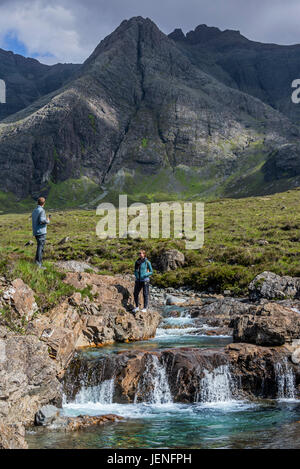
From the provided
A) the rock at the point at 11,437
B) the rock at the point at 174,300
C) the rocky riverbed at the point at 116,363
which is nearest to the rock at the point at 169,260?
the rock at the point at 174,300

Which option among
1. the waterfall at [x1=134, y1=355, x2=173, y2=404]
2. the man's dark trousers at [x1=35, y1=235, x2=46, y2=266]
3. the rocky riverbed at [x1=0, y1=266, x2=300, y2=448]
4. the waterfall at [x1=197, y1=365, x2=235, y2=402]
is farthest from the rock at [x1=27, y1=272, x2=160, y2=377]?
the waterfall at [x1=197, y1=365, x2=235, y2=402]

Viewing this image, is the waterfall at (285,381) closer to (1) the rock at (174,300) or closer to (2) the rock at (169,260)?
(1) the rock at (174,300)

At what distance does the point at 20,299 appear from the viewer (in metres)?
17.0

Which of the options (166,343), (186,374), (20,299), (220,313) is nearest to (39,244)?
(20,299)

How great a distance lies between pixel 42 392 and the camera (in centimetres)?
1380

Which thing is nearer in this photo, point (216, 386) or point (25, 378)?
point (25, 378)

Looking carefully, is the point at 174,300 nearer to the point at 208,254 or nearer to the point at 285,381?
the point at 208,254

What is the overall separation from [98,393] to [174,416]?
3.37 m

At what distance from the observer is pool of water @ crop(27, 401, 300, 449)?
35.7 feet

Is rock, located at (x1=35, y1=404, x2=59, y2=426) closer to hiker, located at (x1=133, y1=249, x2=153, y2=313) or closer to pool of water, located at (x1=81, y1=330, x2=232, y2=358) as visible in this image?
pool of water, located at (x1=81, y1=330, x2=232, y2=358)
